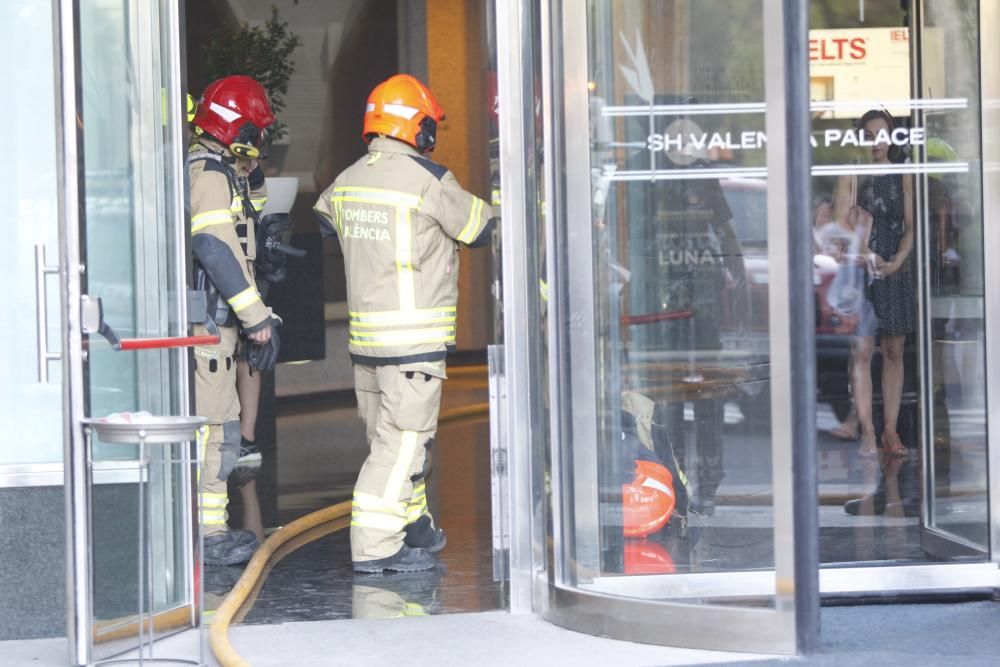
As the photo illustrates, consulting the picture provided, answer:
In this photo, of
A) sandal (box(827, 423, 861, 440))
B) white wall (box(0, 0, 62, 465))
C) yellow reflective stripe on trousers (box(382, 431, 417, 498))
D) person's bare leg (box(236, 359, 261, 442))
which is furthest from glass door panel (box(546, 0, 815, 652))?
person's bare leg (box(236, 359, 261, 442))

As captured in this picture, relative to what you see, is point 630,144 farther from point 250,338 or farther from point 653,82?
point 250,338

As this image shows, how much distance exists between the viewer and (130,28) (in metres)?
4.76

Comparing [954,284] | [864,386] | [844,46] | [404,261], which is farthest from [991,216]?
[404,261]

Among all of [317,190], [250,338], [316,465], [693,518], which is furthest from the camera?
[317,190]

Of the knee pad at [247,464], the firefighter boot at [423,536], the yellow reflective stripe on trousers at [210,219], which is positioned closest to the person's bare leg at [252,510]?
the knee pad at [247,464]

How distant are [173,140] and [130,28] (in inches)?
16.3

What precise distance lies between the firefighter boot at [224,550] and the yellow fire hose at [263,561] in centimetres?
11

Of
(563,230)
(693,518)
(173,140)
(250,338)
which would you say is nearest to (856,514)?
(693,518)

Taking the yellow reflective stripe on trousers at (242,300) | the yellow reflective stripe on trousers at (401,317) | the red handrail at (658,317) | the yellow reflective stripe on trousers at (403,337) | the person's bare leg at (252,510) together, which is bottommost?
the person's bare leg at (252,510)

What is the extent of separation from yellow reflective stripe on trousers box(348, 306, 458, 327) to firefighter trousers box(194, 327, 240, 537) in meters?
0.66

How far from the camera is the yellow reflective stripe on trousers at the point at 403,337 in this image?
18.6 feet

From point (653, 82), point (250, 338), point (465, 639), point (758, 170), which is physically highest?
point (653, 82)

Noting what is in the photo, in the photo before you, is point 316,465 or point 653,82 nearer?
point 653,82

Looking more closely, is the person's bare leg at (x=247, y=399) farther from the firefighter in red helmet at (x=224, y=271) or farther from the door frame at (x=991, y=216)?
the door frame at (x=991, y=216)
